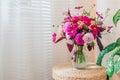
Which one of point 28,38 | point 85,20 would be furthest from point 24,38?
point 85,20

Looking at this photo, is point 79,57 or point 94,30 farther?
point 79,57

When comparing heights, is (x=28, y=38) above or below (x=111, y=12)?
below

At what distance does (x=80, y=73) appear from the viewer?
4.43ft

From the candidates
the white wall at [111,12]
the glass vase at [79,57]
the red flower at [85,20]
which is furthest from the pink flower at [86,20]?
the white wall at [111,12]

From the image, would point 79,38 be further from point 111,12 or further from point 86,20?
point 111,12

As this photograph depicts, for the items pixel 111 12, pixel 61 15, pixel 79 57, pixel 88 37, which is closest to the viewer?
pixel 88 37

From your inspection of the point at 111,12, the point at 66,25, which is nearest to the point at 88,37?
the point at 66,25

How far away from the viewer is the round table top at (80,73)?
1297 mm

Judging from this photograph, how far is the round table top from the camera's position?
51.1 inches

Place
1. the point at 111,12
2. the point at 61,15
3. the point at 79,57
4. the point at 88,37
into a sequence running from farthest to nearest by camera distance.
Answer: the point at 61,15, the point at 111,12, the point at 79,57, the point at 88,37

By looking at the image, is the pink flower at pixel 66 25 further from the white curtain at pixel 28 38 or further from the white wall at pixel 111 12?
the white wall at pixel 111 12

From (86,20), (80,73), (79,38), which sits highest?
(86,20)

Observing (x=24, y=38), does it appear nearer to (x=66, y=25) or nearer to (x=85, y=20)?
(x=66, y=25)

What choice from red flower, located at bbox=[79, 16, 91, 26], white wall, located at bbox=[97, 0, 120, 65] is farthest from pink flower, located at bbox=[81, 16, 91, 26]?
white wall, located at bbox=[97, 0, 120, 65]
